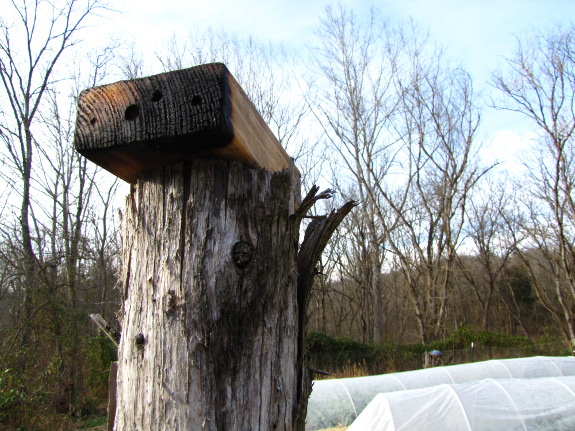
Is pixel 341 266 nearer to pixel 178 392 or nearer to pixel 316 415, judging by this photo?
pixel 316 415

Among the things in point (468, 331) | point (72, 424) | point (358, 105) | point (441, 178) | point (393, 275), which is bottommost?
point (72, 424)

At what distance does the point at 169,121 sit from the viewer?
3.40 ft

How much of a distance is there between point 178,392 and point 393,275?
2958 cm

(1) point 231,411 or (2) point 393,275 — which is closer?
(1) point 231,411

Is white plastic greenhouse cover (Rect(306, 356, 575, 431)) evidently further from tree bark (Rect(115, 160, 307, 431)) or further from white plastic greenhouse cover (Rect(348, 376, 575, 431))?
tree bark (Rect(115, 160, 307, 431))

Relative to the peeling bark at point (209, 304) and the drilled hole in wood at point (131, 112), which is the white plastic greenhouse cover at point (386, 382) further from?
the drilled hole in wood at point (131, 112)

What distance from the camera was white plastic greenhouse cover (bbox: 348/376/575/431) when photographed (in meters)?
6.42

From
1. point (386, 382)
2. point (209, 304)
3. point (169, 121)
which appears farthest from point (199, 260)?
point (386, 382)

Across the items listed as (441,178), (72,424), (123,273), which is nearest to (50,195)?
(72,424)

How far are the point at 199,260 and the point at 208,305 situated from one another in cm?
10

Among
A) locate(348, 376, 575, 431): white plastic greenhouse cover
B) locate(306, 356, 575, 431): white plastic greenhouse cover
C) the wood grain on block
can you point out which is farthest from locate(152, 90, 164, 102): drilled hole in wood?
locate(306, 356, 575, 431): white plastic greenhouse cover

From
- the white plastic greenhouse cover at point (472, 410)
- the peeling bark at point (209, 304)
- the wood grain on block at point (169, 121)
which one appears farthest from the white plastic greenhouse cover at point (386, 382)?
the wood grain on block at point (169, 121)

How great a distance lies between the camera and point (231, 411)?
984 mm

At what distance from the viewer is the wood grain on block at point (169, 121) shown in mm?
1023
